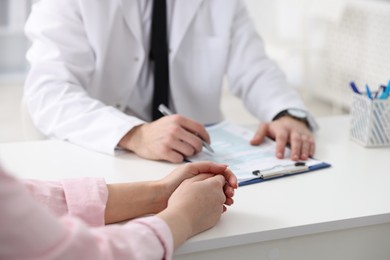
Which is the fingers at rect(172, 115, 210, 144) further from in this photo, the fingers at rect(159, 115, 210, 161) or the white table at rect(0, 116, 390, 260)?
the white table at rect(0, 116, 390, 260)

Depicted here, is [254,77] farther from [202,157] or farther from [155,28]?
[202,157]

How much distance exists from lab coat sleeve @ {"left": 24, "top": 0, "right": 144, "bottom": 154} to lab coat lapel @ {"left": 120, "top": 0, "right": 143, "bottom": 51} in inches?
5.2

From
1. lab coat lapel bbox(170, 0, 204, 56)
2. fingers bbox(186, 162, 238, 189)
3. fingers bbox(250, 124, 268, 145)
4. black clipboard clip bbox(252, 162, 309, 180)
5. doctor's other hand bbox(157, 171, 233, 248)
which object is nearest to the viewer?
doctor's other hand bbox(157, 171, 233, 248)

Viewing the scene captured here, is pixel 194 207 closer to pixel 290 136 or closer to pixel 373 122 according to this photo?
pixel 290 136

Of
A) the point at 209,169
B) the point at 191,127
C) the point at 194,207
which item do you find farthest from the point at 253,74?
the point at 194,207

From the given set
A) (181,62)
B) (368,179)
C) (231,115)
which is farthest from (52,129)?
(231,115)

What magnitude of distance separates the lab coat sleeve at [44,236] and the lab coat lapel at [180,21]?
3.39 feet

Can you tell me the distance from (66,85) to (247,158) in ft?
1.69

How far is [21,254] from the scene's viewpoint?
65 centimetres

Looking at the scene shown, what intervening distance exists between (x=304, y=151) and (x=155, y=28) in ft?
2.09

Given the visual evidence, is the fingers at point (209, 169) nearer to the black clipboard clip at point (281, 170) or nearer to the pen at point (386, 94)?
the black clipboard clip at point (281, 170)

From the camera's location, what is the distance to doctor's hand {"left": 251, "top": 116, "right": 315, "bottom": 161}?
1.31 meters

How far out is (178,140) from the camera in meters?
1.26

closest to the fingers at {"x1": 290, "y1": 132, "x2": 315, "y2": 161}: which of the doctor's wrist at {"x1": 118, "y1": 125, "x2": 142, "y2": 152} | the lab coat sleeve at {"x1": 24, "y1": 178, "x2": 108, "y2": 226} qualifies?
the doctor's wrist at {"x1": 118, "y1": 125, "x2": 142, "y2": 152}
